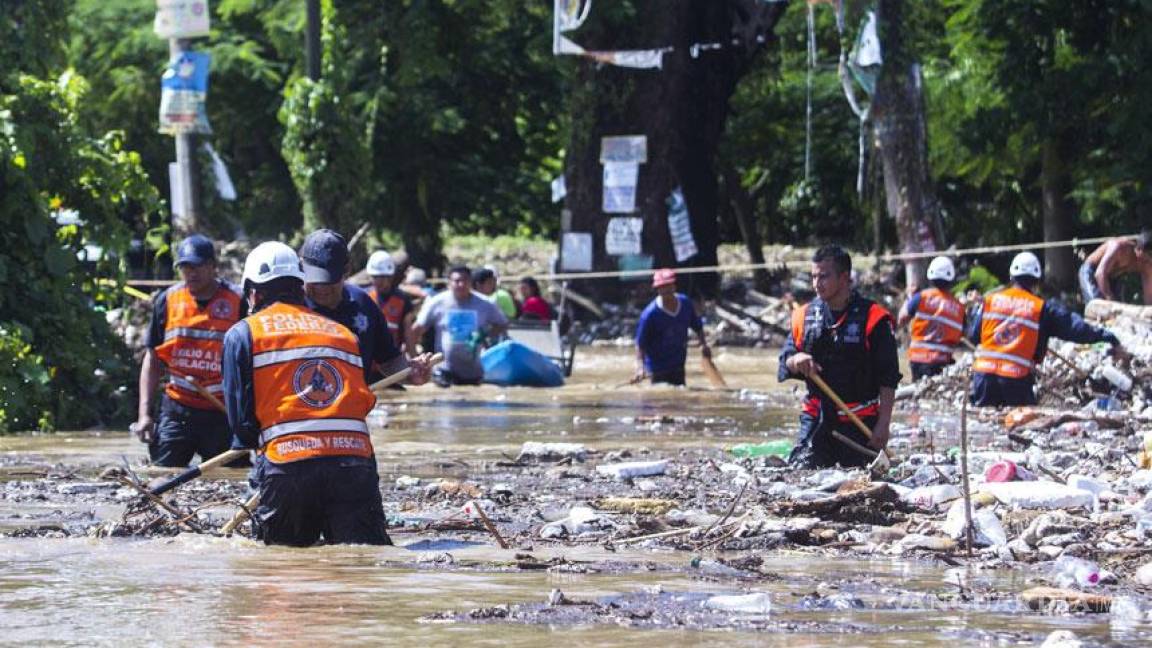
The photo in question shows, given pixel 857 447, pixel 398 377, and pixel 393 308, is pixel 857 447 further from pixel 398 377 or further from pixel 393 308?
pixel 393 308

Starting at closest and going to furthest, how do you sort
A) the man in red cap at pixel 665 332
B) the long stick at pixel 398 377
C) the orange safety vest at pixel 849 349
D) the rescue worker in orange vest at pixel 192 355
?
the long stick at pixel 398 377 → the rescue worker in orange vest at pixel 192 355 → the orange safety vest at pixel 849 349 → the man in red cap at pixel 665 332

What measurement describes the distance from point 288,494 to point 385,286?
10260mm

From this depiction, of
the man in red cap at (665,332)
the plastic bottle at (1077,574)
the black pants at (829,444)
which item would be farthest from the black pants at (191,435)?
the man in red cap at (665,332)

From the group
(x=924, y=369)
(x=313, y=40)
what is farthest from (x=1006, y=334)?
(x=313, y=40)

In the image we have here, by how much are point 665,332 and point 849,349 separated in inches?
322

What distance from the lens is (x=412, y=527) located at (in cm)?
922

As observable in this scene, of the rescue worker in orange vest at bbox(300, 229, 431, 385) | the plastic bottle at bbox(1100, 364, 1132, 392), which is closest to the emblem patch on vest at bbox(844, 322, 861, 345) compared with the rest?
the rescue worker in orange vest at bbox(300, 229, 431, 385)

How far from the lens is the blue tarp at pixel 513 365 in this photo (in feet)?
68.1

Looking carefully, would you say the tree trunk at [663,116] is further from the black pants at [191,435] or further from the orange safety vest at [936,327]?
the black pants at [191,435]

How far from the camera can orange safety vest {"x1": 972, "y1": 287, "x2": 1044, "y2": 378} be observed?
15.3m

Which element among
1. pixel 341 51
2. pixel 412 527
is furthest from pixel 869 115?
pixel 412 527

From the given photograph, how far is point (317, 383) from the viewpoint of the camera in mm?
7816

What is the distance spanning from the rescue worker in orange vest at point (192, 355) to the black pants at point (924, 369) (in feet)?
29.8

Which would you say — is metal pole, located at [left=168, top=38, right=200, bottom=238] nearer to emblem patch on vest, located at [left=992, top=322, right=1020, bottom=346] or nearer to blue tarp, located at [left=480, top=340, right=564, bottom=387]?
blue tarp, located at [left=480, top=340, right=564, bottom=387]
